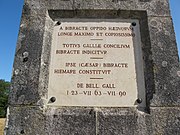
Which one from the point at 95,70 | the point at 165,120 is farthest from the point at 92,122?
the point at 165,120

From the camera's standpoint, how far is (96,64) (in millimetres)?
3000

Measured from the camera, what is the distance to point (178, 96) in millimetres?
2756

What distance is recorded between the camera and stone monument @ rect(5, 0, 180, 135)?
8.46 ft

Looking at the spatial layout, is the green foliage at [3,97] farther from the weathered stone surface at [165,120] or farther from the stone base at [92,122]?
the weathered stone surface at [165,120]

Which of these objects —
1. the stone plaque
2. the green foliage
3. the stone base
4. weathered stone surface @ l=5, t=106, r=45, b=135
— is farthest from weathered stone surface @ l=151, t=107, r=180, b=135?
the green foliage

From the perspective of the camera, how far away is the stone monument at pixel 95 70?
8.46 ft

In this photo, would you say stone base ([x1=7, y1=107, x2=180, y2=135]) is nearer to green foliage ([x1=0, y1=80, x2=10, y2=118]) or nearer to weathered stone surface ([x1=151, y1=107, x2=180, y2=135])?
weathered stone surface ([x1=151, y1=107, x2=180, y2=135])

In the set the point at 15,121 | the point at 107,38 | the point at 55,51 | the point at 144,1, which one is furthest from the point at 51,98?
the point at 144,1

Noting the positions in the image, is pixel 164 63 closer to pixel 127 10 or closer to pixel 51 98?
pixel 127 10

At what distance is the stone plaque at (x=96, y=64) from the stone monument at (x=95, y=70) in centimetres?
1

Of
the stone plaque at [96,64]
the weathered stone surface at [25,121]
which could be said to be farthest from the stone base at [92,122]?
the stone plaque at [96,64]

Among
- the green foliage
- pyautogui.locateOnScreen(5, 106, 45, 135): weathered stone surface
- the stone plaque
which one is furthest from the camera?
the green foliage

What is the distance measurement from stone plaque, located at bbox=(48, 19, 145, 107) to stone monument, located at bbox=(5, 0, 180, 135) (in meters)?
0.01

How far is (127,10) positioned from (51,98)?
1.94m
